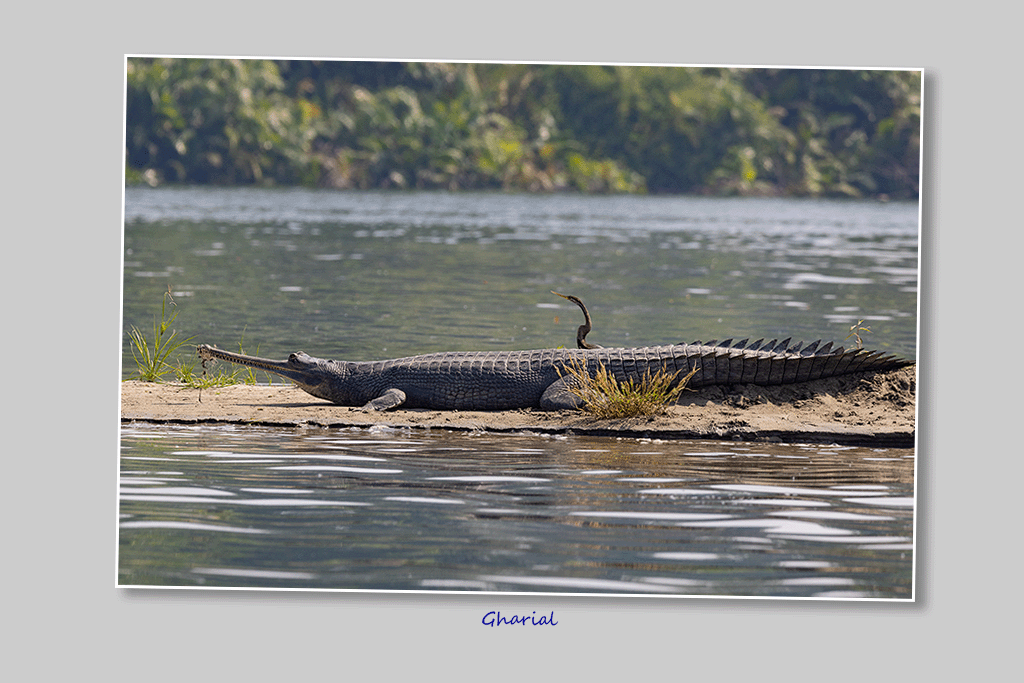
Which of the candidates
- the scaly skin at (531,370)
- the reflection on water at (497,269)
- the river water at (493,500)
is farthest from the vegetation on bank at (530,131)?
the scaly skin at (531,370)

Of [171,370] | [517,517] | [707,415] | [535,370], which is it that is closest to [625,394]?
[707,415]

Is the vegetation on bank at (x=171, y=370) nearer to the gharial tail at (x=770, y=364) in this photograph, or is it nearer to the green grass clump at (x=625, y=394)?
the green grass clump at (x=625, y=394)

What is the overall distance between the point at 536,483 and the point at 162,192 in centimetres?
2218

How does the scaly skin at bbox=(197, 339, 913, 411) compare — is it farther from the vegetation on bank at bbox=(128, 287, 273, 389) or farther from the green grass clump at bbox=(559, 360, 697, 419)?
the vegetation on bank at bbox=(128, 287, 273, 389)

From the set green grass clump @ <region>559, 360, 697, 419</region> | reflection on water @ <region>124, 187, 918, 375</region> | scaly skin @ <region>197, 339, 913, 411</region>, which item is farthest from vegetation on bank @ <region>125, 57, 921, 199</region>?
green grass clump @ <region>559, 360, 697, 419</region>

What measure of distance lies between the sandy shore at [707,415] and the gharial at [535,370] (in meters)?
0.12

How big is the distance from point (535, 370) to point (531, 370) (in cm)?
4

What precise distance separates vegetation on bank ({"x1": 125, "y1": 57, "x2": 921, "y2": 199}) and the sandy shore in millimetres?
8833

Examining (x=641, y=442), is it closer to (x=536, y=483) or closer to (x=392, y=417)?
(x=536, y=483)

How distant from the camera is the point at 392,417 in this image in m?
9.57

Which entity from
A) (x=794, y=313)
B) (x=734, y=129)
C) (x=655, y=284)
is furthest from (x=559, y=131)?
(x=794, y=313)

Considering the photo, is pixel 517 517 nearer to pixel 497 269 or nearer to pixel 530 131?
pixel 497 269

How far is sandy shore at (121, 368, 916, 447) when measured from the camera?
8836 mm

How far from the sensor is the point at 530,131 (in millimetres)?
29500
